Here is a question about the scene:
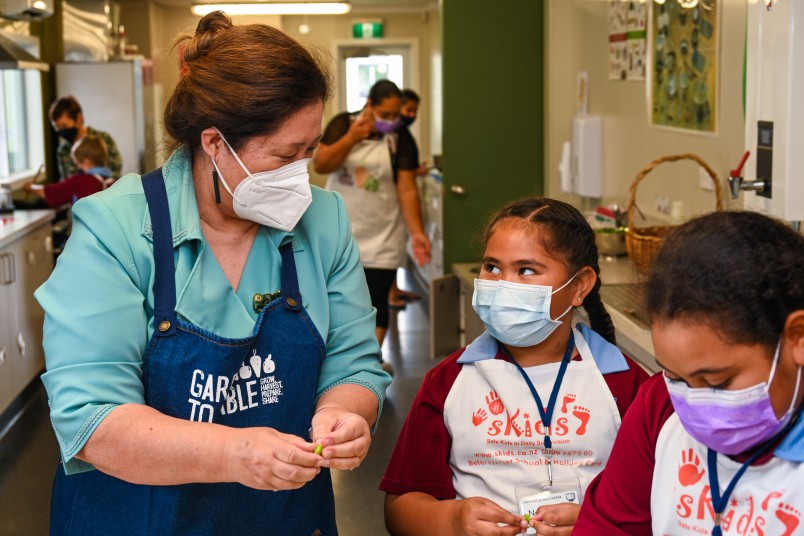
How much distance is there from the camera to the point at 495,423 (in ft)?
6.06

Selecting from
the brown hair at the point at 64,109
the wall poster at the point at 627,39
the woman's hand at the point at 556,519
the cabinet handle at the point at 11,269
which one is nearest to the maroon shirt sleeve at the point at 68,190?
the brown hair at the point at 64,109

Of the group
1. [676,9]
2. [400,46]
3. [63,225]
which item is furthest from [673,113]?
[400,46]

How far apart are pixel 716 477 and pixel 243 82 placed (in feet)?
2.81

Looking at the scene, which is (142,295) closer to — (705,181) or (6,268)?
(705,181)

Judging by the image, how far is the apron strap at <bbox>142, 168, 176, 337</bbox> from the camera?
4.95 ft

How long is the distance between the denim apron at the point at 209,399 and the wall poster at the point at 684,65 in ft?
8.38

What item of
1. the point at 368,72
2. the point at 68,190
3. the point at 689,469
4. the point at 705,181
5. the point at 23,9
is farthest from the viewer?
the point at 368,72

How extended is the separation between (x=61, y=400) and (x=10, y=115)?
24.0 ft

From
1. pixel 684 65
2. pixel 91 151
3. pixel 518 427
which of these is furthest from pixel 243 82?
pixel 91 151

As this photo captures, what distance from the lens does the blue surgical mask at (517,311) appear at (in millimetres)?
1877

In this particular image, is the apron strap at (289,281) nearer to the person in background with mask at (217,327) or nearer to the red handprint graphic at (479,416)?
the person in background with mask at (217,327)

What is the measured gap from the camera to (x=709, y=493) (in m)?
1.31

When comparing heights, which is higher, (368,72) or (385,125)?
(368,72)

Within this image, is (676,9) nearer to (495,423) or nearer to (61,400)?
(495,423)
